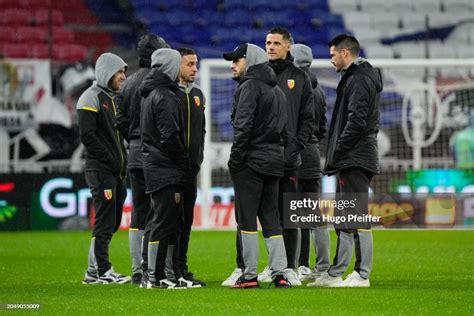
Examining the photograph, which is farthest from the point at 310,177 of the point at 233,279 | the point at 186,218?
the point at 186,218

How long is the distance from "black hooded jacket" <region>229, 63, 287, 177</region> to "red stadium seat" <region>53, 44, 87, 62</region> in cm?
1458

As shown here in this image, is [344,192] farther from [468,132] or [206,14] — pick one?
[206,14]

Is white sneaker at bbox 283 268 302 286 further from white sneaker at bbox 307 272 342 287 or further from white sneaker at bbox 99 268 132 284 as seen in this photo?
white sneaker at bbox 99 268 132 284

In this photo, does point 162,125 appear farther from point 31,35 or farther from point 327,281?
point 31,35

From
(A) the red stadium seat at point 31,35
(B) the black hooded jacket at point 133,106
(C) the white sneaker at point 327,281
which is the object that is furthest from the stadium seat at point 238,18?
(C) the white sneaker at point 327,281

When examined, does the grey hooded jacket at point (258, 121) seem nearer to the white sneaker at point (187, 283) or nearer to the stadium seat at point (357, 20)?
the white sneaker at point (187, 283)

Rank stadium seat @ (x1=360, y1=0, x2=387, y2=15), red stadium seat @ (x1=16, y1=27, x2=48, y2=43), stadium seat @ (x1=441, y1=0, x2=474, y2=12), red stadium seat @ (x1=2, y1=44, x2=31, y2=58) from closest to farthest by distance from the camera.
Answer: red stadium seat @ (x1=2, y1=44, x2=31, y2=58)
red stadium seat @ (x1=16, y1=27, x2=48, y2=43)
stadium seat @ (x1=441, y1=0, x2=474, y2=12)
stadium seat @ (x1=360, y1=0, x2=387, y2=15)

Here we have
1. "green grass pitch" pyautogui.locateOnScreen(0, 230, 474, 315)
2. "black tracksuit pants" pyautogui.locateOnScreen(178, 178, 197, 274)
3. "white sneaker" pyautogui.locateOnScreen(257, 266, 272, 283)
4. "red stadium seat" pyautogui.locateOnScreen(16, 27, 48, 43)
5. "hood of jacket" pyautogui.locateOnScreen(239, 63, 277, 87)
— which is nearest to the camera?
"green grass pitch" pyautogui.locateOnScreen(0, 230, 474, 315)

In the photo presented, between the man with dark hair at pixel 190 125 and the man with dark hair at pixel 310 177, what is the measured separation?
1372 millimetres

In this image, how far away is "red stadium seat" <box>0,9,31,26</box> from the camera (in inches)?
971

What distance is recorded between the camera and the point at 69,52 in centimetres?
2405

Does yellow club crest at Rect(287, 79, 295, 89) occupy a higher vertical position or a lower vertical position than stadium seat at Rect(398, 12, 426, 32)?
lower

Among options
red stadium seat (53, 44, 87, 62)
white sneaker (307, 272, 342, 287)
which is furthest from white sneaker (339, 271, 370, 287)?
red stadium seat (53, 44, 87, 62)

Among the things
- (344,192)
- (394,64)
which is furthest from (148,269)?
(394,64)
